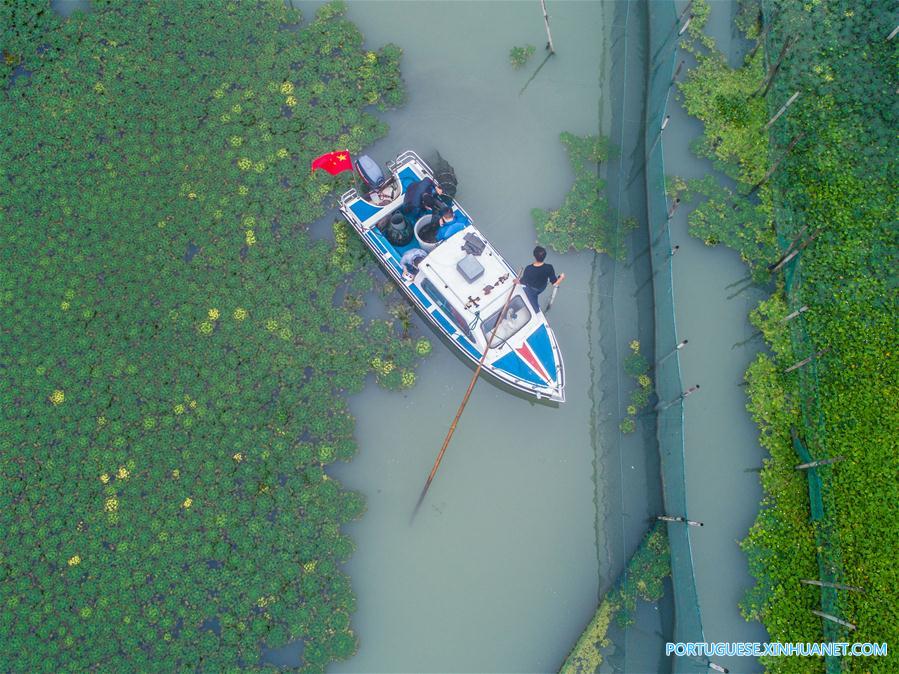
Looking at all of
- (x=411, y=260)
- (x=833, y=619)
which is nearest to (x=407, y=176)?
(x=411, y=260)

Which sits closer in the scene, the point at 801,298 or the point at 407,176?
the point at 801,298

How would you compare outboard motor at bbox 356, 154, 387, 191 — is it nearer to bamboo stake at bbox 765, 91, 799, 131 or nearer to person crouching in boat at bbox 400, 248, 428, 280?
person crouching in boat at bbox 400, 248, 428, 280

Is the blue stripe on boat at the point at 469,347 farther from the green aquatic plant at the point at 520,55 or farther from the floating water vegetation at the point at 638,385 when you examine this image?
the green aquatic plant at the point at 520,55

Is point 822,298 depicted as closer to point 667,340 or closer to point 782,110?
point 667,340

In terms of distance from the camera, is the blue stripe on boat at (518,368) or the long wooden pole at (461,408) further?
the blue stripe on boat at (518,368)

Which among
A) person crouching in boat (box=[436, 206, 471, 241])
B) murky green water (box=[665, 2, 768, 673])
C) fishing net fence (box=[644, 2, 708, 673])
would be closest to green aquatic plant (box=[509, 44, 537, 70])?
fishing net fence (box=[644, 2, 708, 673])

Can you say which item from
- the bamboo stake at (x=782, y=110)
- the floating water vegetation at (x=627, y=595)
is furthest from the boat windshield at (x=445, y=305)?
the bamboo stake at (x=782, y=110)
